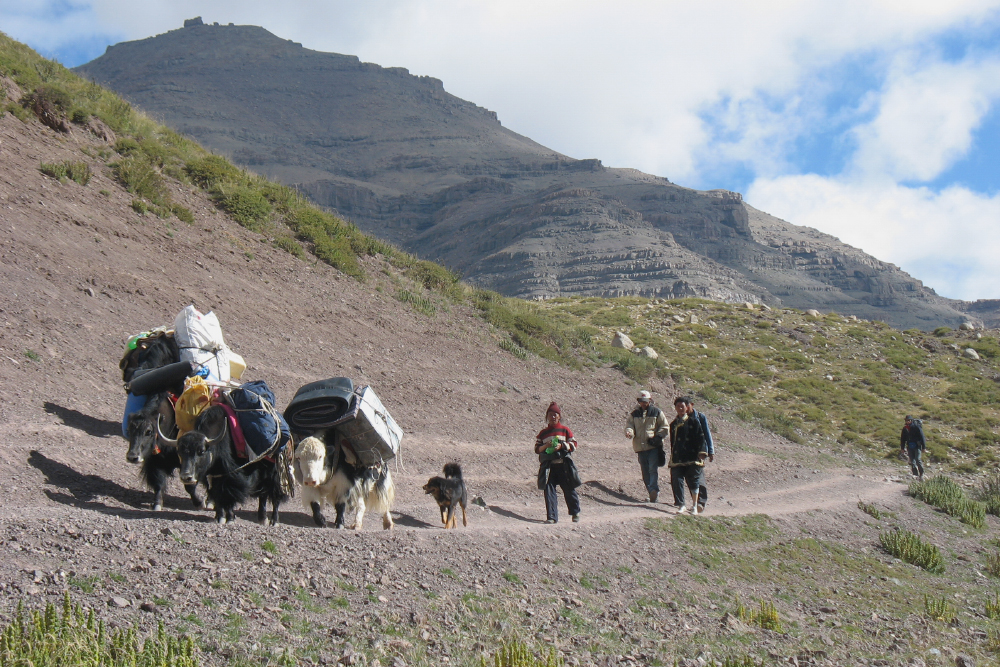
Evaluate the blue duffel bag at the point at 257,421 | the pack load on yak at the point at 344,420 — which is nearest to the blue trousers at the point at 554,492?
the pack load on yak at the point at 344,420

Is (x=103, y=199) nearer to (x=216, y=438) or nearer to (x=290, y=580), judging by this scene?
(x=216, y=438)

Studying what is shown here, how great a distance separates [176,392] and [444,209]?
163m

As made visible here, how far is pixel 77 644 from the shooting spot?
428 centimetres

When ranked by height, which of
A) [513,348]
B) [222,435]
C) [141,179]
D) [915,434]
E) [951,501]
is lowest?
[951,501]

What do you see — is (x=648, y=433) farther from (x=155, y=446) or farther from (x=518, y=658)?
(x=155, y=446)

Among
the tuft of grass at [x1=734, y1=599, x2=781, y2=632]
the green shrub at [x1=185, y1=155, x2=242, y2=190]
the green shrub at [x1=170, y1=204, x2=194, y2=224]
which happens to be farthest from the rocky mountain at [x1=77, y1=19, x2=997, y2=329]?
the tuft of grass at [x1=734, y1=599, x2=781, y2=632]

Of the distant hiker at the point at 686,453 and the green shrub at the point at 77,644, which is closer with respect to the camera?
the green shrub at the point at 77,644

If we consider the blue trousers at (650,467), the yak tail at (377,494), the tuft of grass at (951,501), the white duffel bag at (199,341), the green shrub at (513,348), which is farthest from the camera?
the green shrub at (513,348)

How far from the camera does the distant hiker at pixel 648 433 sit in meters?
12.0

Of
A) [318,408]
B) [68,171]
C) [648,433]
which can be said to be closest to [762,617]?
[648,433]

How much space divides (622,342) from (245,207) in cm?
1541

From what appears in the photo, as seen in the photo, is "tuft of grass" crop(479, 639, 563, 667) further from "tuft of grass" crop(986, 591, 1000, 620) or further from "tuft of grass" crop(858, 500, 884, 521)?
"tuft of grass" crop(858, 500, 884, 521)

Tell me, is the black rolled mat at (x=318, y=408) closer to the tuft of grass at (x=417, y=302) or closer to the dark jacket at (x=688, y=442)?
the dark jacket at (x=688, y=442)

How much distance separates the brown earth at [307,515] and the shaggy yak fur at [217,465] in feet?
1.25
